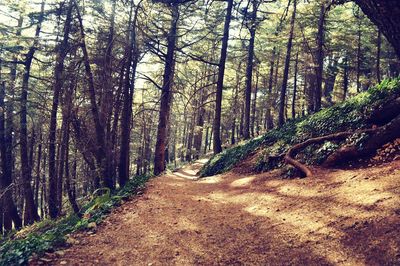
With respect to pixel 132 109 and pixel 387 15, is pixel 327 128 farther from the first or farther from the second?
pixel 132 109

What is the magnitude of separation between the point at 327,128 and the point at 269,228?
551cm

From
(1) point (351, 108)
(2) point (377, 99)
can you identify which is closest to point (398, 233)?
(2) point (377, 99)

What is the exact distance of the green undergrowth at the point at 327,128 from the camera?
27.3 ft

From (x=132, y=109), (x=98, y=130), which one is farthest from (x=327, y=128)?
(x=98, y=130)

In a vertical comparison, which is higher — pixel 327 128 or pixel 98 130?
pixel 327 128

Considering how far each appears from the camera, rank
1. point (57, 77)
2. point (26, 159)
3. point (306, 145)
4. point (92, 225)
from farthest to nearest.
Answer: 1. point (26, 159)
2. point (57, 77)
3. point (306, 145)
4. point (92, 225)

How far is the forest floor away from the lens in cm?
408

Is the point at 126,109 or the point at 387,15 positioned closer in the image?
the point at 387,15

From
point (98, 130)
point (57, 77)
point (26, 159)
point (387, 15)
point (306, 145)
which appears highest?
point (57, 77)

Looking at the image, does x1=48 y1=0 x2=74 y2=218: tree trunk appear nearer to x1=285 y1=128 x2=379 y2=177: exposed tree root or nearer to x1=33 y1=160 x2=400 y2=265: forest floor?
x1=33 y1=160 x2=400 y2=265: forest floor

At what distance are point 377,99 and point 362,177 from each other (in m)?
3.34

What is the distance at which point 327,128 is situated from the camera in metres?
9.65

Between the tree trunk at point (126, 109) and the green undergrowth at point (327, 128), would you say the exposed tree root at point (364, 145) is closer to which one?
the green undergrowth at point (327, 128)

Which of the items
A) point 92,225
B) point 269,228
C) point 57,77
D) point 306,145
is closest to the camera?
point 269,228
